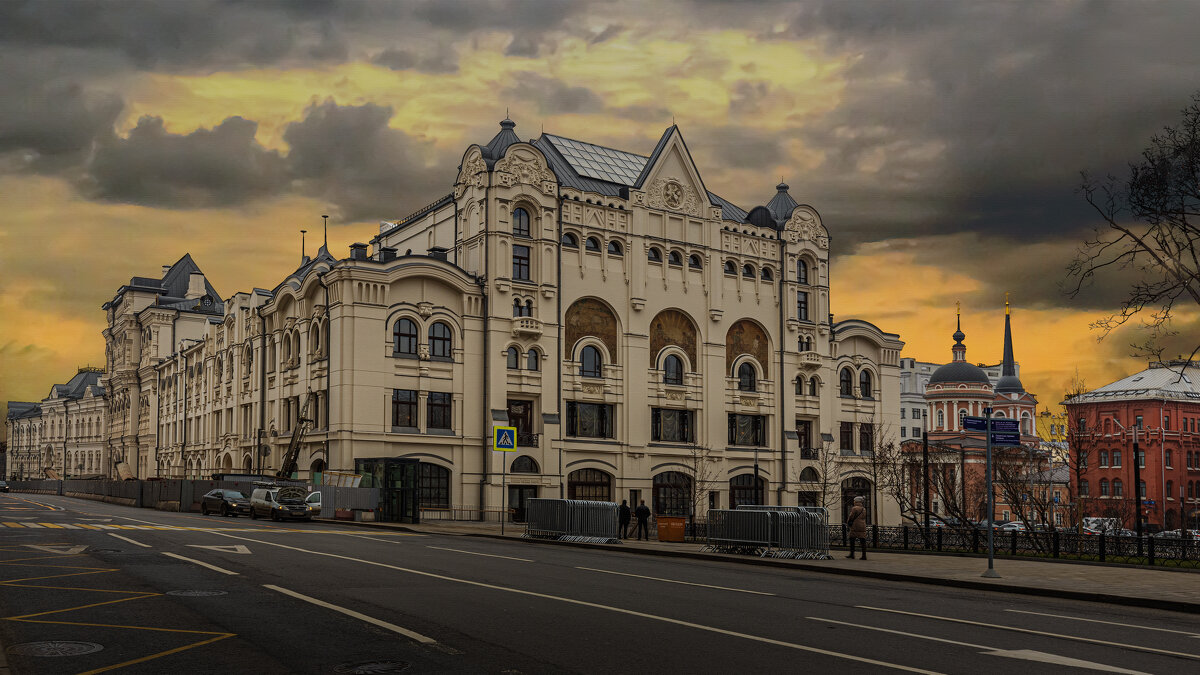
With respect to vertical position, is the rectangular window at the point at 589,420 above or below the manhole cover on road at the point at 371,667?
above

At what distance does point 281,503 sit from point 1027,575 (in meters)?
31.4

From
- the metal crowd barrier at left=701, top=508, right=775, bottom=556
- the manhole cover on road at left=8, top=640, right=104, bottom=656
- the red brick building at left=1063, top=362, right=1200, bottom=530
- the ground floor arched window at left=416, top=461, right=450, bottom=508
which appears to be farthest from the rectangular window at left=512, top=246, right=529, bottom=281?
the red brick building at left=1063, top=362, right=1200, bottom=530

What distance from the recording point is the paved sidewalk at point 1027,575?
58.2 feet

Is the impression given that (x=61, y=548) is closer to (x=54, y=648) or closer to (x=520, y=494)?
(x=54, y=648)

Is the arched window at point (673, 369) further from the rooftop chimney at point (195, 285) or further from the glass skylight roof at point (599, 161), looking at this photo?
the rooftop chimney at point (195, 285)

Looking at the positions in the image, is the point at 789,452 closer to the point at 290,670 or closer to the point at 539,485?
the point at 539,485

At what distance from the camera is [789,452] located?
68438mm

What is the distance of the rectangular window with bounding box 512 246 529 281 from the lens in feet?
194

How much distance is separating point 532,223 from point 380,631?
160 feet

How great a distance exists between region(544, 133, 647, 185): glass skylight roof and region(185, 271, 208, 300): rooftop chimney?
60.8 m

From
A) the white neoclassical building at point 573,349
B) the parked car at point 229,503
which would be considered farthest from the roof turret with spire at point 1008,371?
the parked car at point 229,503

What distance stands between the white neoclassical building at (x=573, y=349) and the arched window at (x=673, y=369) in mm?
109

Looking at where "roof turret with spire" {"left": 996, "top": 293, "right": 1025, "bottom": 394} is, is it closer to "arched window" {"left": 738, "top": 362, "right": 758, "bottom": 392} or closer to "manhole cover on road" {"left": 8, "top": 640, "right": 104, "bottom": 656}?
"arched window" {"left": 738, "top": 362, "right": 758, "bottom": 392}

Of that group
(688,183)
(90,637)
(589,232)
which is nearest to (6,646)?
(90,637)
